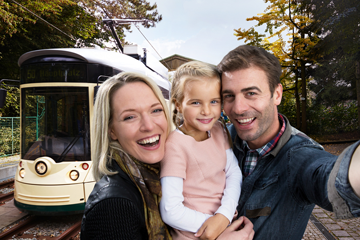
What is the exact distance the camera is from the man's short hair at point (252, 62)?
6.38 ft

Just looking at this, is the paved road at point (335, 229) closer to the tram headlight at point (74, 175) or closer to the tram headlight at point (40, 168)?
the tram headlight at point (74, 175)

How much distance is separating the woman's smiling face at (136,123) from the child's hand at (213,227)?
540 mm

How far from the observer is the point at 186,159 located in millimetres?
1793

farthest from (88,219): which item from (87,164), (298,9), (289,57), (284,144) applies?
(298,9)

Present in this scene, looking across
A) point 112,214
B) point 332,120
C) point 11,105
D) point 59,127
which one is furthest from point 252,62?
point 332,120

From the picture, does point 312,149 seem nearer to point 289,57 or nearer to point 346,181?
point 346,181

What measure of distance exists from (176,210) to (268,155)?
0.79m

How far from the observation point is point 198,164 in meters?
1.80

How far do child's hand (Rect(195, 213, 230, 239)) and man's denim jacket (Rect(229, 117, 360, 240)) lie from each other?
230 mm

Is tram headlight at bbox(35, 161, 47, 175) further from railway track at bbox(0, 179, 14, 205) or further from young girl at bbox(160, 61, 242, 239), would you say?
young girl at bbox(160, 61, 242, 239)

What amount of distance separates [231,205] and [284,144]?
58cm

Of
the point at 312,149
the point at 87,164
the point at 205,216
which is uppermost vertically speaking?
the point at 312,149

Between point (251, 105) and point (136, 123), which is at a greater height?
point (251, 105)

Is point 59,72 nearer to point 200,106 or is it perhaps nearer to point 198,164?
point 200,106
